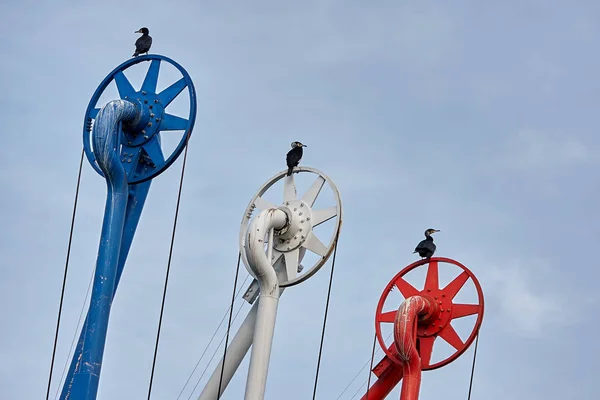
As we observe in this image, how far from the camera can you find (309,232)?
29453 mm

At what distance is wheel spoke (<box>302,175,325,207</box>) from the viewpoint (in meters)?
29.5

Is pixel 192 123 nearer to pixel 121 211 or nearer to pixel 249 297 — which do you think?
pixel 121 211

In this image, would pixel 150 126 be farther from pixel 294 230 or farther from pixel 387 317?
pixel 387 317

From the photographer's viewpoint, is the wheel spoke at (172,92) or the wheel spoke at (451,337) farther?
the wheel spoke at (451,337)

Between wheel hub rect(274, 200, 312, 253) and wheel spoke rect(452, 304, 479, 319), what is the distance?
Answer: 3646 mm

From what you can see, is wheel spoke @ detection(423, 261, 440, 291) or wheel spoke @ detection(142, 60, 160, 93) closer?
wheel spoke @ detection(142, 60, 160, 93)

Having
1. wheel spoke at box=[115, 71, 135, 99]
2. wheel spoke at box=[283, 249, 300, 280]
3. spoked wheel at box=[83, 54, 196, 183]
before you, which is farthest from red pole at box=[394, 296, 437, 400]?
wheel spoke at box=[115, 71, 135, 99]

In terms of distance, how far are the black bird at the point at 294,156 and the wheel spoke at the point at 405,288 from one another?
140 inches

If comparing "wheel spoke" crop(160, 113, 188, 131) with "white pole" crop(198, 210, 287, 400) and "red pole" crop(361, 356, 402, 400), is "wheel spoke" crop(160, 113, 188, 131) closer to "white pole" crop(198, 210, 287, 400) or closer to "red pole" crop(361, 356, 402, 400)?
"white pole" crop(198, 210, 287, 400)

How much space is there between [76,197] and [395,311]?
7884mm

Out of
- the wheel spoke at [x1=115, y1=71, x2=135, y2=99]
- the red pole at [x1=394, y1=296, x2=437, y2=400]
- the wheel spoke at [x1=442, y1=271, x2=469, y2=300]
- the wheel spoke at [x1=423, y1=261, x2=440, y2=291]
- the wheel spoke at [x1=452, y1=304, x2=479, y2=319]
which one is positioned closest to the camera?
the red pole at [x1=394, y1=296, x2=437, y2=400]

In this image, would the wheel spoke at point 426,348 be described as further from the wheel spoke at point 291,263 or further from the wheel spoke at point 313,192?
the wheel spoke at point 313,192

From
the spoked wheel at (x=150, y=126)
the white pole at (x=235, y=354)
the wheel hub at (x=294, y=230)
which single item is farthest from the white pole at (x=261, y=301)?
the spoked wheel at (x=150, y=126)

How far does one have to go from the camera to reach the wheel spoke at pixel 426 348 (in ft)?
96.6
